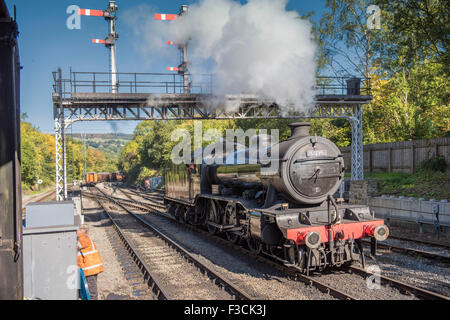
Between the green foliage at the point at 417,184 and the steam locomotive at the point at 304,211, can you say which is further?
the green foliage at the point at 417,184

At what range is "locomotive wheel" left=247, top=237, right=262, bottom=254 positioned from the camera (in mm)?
8212

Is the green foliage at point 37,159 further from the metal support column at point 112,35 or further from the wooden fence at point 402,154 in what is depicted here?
the wooden fence at point 402,154

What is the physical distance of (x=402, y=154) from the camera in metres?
19.2

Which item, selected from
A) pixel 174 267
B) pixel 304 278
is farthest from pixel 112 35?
pixel 304 278

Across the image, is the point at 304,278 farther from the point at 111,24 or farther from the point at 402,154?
the point at 111,24

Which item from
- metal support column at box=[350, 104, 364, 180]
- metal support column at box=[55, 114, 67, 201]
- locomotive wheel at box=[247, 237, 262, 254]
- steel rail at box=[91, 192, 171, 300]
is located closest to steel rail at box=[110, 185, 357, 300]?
locomotive wheel at box=[247, 237, 262, 254]

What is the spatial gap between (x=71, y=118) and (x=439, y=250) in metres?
14.3

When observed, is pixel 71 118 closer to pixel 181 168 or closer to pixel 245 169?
pixel 181 168

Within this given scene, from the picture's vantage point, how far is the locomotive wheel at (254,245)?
8.21m

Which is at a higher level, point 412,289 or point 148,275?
point 412,289

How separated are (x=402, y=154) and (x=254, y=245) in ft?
44.8

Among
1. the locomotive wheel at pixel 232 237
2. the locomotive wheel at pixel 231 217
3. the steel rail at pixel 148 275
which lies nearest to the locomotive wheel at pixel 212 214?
the locomotive wheel at pixel 232 237

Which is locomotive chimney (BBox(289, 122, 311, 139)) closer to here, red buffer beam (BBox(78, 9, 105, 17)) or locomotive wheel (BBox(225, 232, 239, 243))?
locomotive wheel (BBox(225, 232, 239, 243))

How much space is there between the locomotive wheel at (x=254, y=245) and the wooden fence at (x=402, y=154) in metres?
12.1
